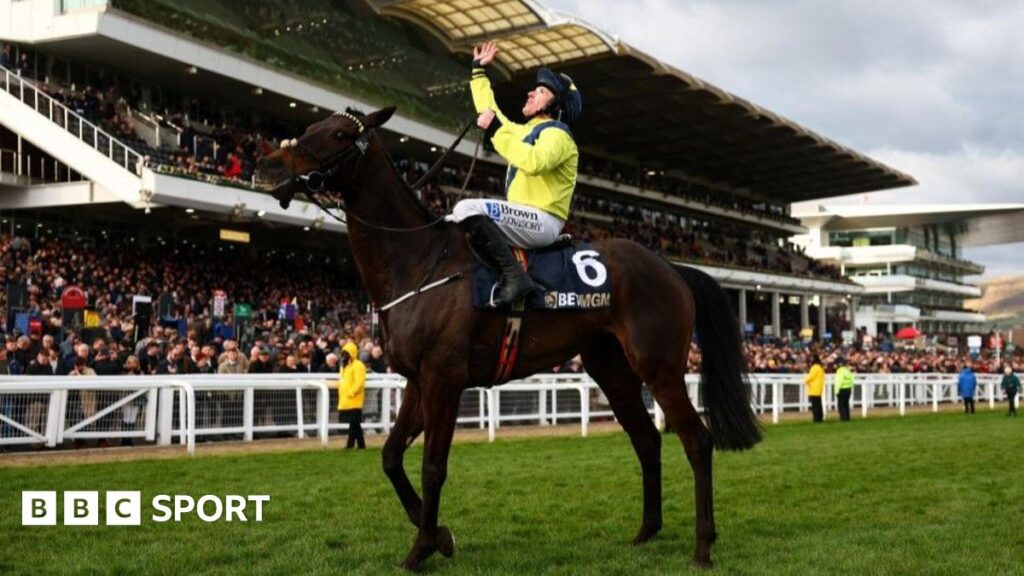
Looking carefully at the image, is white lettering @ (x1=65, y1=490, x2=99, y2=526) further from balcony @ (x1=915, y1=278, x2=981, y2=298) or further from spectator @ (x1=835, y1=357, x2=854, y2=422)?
balcony @ (x1=915, y1=278, x2=981, y2=298)

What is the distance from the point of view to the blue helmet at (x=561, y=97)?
548 centimetres

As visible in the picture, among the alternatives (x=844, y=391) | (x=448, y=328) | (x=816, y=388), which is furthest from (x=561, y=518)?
(x=844, y=391)

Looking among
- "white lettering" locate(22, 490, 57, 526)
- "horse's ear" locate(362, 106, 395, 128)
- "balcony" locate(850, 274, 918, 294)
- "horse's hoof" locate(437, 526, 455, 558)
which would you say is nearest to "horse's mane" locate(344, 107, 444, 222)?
"horse's ear" locate(362, 106, 395, 128)

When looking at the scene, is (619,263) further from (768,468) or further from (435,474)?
(768,468)

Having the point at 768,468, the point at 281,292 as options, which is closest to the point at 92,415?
the point at 768,468

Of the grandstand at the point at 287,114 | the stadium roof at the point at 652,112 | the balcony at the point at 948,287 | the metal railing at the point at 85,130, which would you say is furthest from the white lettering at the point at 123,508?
the balcony at the point at 948,287

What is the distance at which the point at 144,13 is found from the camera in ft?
84.9

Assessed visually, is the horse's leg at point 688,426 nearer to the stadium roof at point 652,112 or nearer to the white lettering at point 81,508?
the white lettering at point 81,508

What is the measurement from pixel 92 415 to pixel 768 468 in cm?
733

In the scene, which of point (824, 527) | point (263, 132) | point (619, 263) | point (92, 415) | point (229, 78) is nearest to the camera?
point (619, 263)

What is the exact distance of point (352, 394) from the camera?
13203mm

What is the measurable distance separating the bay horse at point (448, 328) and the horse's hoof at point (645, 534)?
0.01 meters

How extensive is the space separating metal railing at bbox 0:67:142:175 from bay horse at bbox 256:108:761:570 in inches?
781

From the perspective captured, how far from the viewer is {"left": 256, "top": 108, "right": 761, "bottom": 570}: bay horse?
4.96 metres
